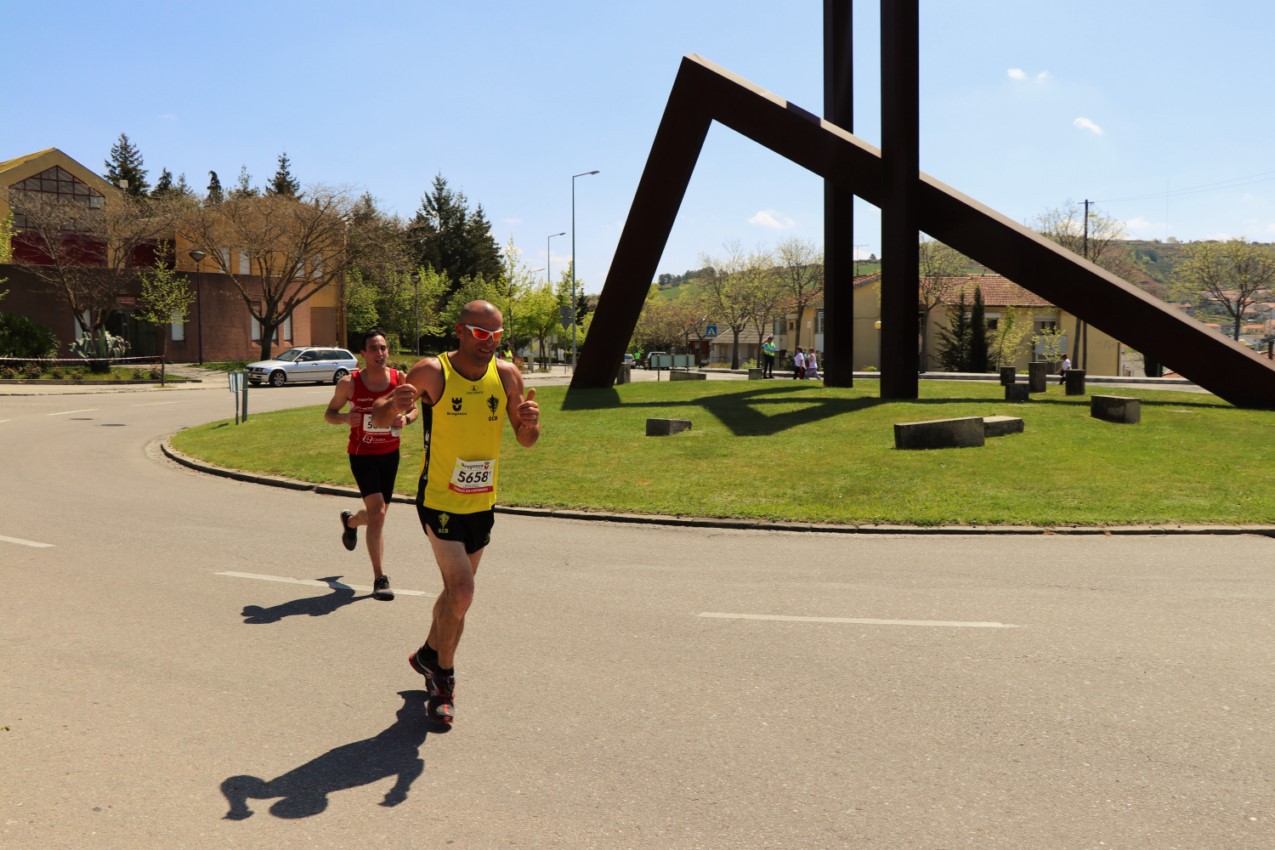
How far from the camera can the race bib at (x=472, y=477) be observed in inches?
181

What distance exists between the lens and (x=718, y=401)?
20.6m

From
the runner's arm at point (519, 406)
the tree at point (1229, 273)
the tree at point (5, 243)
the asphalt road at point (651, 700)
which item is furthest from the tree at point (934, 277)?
the runner's arm at point (519, 406)

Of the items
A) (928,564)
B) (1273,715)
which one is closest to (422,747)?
(1273,715)

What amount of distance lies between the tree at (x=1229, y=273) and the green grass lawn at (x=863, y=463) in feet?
207

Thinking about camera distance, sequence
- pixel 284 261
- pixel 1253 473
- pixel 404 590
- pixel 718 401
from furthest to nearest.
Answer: pixel 284 261 < pixel 718 401 < pixel 1253 473 < pixel 404 590

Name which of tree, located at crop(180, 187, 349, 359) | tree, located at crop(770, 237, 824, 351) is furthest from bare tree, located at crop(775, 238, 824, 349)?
tree, located at crop(180, 187, 349, 359)

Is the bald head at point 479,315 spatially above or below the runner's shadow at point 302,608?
above

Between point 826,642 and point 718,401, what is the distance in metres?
15.0

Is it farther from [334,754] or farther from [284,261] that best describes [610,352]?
[284,261]

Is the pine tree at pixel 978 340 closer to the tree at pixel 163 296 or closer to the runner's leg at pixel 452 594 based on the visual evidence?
the tree at pixel 163 296

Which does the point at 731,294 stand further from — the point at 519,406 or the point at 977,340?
the point at 519,406

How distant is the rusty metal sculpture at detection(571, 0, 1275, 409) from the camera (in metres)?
17.4

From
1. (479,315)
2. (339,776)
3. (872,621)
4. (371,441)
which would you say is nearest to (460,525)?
(479,315)

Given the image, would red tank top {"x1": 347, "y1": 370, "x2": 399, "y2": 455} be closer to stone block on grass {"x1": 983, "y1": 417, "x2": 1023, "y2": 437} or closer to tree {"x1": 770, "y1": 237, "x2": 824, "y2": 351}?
stone block on grass {"x1": 983, "y1": 417, "x2": 1023, "y2": 437}
